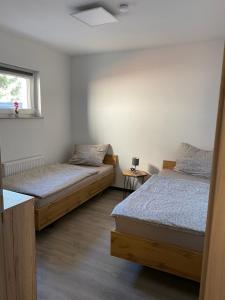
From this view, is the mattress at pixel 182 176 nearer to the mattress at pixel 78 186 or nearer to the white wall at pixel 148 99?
the white wall at pixel 148 99

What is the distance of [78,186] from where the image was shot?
9.88 feet

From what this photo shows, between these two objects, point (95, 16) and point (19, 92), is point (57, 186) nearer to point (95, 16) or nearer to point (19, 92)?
point (19, 92)

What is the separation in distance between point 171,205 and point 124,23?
199 cm

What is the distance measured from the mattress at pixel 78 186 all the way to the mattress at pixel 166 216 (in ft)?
2.87

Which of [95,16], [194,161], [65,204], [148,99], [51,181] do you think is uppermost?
[95,16]

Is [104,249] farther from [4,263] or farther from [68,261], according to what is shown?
[4,263]

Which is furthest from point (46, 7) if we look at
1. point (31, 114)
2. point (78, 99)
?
point (78, 99)

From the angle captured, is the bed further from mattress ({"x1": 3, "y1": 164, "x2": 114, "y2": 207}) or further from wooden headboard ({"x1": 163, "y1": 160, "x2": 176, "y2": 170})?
wooden headboard ({"x1": 163, "y1": 160, "x2": 176, "y2": 170})

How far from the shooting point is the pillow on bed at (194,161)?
3090 mm

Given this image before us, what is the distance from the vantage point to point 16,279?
1.26 metres

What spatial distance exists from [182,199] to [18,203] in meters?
1.57

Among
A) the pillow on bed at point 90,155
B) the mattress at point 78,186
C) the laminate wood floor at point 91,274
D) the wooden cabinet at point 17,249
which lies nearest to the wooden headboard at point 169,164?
the mattress at point 78,186

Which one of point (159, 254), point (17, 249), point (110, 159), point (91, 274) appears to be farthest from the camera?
point (110, 159)

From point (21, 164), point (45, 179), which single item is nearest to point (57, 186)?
point (45, 179)
